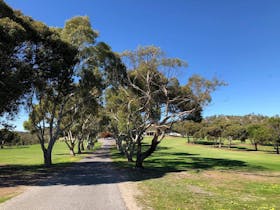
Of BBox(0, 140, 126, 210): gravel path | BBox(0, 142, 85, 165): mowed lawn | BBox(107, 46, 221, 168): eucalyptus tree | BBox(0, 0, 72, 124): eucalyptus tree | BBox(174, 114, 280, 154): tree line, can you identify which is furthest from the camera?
BBox(174, 114, 280, 154): tree line

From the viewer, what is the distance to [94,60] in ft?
80.6

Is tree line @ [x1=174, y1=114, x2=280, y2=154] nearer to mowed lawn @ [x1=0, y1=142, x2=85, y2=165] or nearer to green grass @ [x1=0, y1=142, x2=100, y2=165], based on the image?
green grass @ [x1=0, y1=142, x2=100, y2=165]

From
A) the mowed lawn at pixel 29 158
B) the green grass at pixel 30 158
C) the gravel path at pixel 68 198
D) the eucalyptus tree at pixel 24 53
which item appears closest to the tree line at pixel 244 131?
the green grass at pixel 30 158

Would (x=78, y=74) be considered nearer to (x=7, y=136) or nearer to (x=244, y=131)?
(x=7, y=136)

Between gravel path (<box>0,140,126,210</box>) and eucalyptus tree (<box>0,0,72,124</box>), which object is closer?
gravel path (<box>0,140,126,210</box>)

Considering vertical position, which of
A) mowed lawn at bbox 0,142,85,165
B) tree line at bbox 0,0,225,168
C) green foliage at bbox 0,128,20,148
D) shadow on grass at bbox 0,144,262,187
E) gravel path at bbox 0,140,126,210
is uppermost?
tree line at bbox 0,0,225,168

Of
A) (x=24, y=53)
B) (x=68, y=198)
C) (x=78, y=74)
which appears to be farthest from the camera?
(x=78, y=74)

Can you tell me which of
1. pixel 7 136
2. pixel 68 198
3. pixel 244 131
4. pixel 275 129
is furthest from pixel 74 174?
pixel 244 131

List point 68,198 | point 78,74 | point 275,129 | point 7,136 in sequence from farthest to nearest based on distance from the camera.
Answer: point 275,129 → point 7,136 → point 78,74 → point 68,198

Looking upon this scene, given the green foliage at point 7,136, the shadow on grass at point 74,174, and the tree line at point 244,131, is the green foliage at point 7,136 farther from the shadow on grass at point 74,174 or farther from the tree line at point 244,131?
the tree line at point 244,131

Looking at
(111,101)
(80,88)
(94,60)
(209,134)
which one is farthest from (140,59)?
(209,134)

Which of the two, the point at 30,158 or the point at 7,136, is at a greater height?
the point at 7,136

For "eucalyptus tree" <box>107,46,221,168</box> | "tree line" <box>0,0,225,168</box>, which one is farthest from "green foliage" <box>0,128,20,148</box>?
"eucalyptus tree" <box>107,46,221,168</box>

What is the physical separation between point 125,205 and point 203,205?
3021 mm
